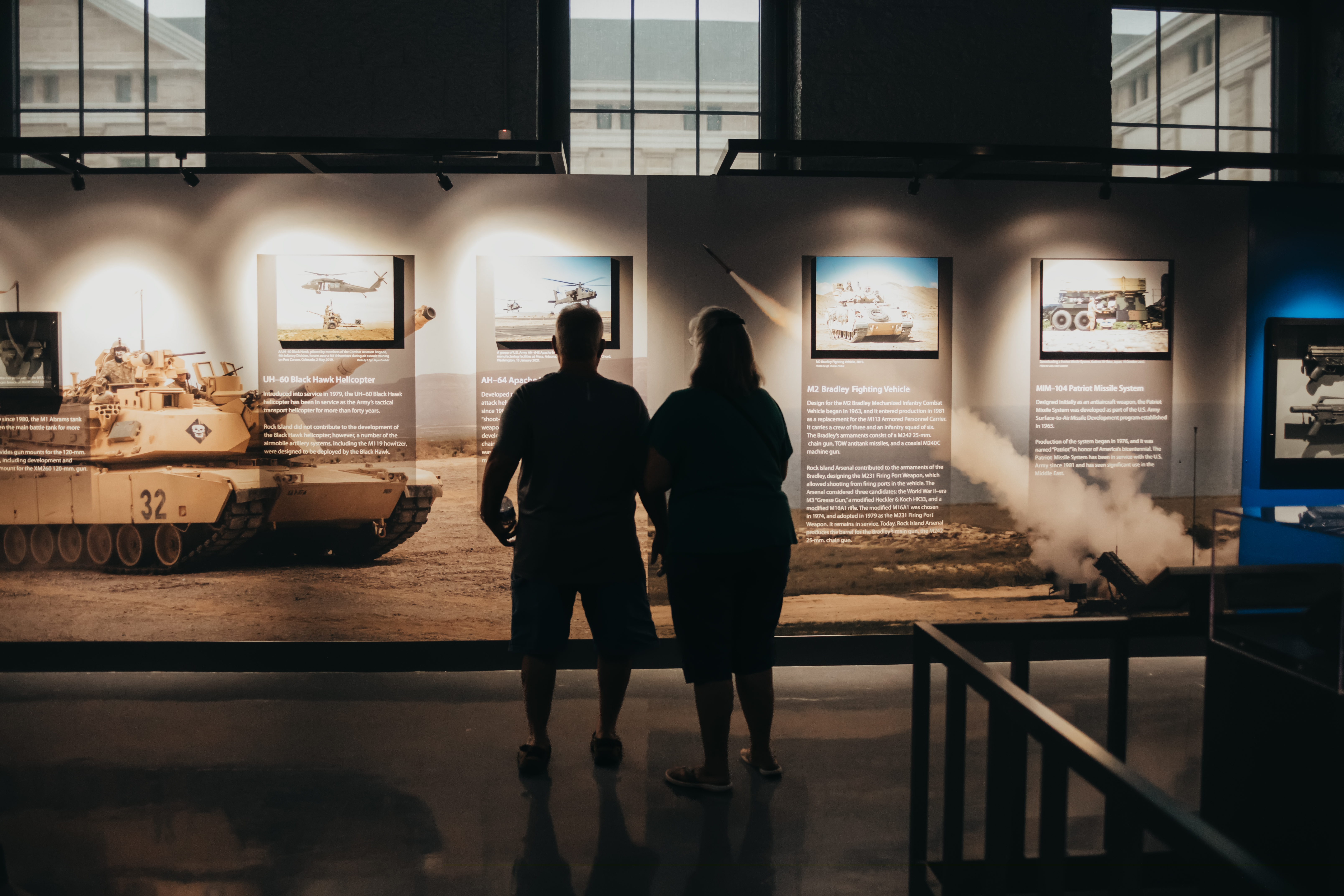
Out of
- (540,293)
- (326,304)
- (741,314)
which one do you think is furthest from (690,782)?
(326,304)

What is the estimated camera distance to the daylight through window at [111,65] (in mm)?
5082

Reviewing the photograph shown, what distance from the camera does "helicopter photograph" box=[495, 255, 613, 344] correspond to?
15.2 ft

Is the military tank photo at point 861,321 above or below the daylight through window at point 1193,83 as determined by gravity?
below

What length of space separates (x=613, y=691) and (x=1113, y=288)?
11.9 feet

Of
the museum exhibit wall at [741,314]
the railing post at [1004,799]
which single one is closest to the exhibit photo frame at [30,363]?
the museum exhibit wall at [741,314]

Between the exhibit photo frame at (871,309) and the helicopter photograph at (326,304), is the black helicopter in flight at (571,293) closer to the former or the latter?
the helicopter photograph at (326,304)

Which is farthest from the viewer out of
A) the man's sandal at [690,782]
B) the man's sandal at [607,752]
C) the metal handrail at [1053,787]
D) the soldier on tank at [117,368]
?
the soldier on tank at [117,368]

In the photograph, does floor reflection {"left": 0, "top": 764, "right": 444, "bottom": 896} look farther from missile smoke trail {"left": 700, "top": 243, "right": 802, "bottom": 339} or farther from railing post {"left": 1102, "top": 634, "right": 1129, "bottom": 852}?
missile smoke trail {"left": 700, "top": 243, "right": 802, "bottom": 339}

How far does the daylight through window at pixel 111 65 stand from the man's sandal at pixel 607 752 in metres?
4.34

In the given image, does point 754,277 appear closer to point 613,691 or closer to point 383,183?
point 383,183

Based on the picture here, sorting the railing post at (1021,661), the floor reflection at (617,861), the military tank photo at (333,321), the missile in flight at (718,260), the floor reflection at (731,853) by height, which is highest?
the missile in flight at (718,260)

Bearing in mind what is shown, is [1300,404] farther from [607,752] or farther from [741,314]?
[607,752]

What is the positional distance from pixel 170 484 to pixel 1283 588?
16.1 feet

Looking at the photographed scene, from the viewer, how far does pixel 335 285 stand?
462cm
